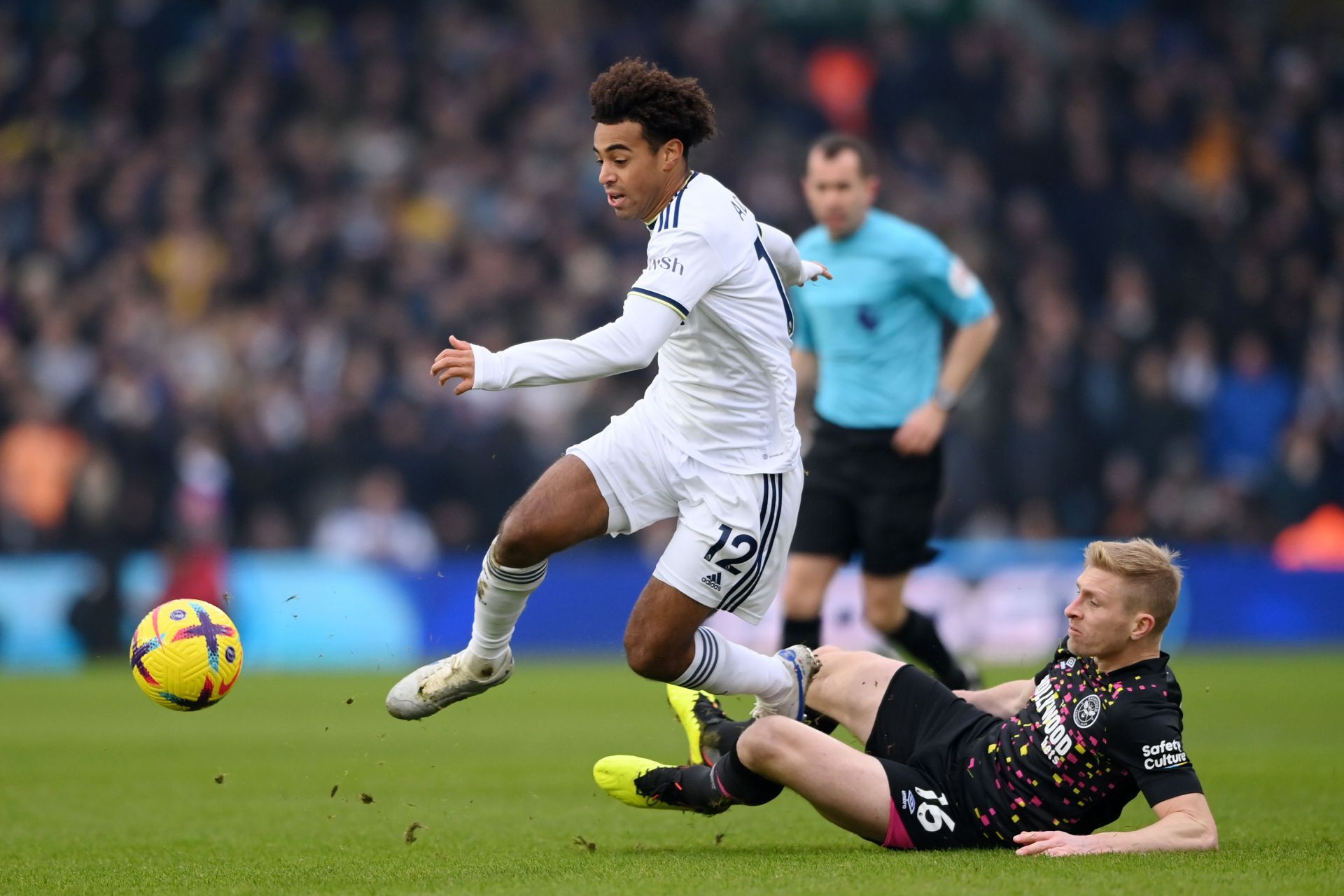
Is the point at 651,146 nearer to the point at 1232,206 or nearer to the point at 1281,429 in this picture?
the point at 1281,429

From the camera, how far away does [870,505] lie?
26.2 ft

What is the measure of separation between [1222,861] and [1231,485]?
11.0m

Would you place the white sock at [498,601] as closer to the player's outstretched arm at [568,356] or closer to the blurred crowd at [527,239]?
the player's outstretched arm at [568,356]

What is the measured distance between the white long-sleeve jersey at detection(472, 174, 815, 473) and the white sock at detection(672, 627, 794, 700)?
23.3 inches

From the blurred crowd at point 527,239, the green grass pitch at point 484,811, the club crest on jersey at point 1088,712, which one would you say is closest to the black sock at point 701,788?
the green grass pitch at point 484,811

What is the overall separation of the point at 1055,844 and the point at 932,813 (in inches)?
17.1

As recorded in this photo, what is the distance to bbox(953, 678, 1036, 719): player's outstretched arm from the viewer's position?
5523 millimetres

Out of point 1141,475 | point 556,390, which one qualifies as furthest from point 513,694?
point 1141,475

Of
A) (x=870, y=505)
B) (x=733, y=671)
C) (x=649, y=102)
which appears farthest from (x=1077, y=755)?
(x=870, y=505)

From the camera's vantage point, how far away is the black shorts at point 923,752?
200 inches

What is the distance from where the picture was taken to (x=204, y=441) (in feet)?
47.4

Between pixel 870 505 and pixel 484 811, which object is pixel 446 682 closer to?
pixel 484 811

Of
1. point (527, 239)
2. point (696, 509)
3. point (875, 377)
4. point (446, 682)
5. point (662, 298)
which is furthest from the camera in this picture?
point (527, 239)

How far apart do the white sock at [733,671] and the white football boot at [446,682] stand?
714 mm
